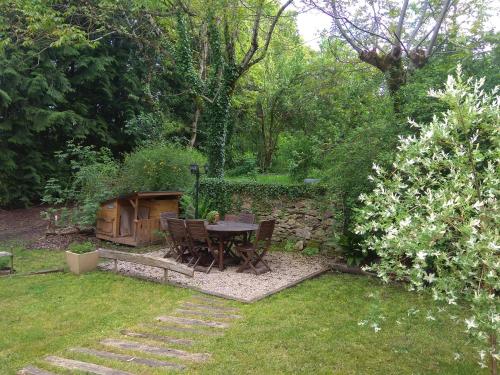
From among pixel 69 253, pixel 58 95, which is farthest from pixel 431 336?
pixel 58 95

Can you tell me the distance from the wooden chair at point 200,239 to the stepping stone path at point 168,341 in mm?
1628

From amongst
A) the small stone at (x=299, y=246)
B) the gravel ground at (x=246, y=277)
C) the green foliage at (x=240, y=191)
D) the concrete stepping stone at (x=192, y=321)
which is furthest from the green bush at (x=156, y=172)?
the concrete stepping stone at (x=192, y=321)

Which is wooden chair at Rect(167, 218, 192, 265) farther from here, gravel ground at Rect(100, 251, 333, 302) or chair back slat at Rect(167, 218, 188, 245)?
gravel ground at Rect(100, 251, 333, 302)

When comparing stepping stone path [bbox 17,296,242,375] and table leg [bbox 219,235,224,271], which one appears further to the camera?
table leg [bbox 219,235,224,271]

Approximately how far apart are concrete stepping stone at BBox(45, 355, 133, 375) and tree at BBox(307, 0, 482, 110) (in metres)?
7.28

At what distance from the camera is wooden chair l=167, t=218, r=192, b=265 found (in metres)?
7.36

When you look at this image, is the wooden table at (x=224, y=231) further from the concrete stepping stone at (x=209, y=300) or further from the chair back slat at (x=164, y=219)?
the concrete stepping stone at (x=209, y=300)

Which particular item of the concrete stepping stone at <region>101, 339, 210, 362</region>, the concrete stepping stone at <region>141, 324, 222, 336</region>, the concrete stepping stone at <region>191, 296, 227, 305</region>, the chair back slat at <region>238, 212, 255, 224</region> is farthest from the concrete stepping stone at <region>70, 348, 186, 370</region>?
the chair back slat at <region>238, 212, 255, 224</region>

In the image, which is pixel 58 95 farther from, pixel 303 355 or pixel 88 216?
pixel 303 355

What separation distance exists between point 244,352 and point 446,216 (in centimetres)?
243

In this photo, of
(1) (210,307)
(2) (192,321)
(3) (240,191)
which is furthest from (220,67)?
(2) (192,321)

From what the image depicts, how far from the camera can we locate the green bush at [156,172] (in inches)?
400

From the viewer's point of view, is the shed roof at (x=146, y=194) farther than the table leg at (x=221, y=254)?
Yes

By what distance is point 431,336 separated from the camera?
445 cm
